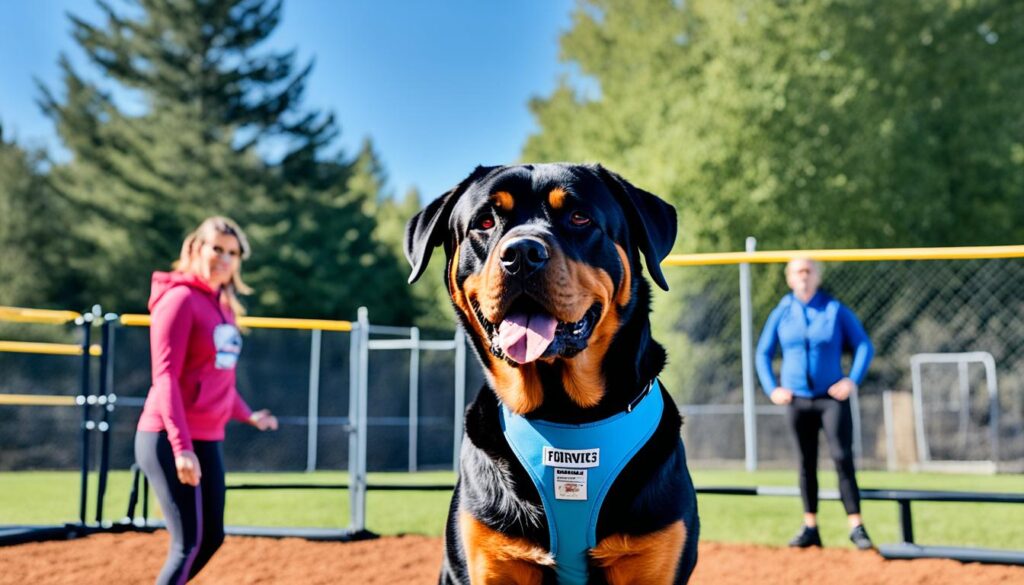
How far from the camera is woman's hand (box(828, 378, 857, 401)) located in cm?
639

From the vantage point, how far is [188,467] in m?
3.99

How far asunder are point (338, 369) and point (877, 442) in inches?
440

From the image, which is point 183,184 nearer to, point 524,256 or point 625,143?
point 625,143

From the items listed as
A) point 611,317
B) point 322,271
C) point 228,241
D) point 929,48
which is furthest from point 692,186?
point 611,317

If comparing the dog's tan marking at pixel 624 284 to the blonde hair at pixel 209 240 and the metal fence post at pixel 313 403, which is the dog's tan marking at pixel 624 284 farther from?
the metal fence post at pixel 313 403

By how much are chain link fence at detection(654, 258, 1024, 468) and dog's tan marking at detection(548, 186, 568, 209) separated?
42.8 feet

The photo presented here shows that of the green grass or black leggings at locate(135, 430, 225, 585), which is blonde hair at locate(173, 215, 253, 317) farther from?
the green grass

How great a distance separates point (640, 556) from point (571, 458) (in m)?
0.36

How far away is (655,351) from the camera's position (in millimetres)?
3010

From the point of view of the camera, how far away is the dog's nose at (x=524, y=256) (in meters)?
2.54

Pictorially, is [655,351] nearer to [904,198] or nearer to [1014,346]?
[1014,346]

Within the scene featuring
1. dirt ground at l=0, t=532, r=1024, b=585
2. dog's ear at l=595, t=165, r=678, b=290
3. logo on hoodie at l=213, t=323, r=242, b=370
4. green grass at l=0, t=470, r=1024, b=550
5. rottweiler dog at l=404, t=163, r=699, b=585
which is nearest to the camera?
rottweiler dog at l=404, t=163, r=699, b=585

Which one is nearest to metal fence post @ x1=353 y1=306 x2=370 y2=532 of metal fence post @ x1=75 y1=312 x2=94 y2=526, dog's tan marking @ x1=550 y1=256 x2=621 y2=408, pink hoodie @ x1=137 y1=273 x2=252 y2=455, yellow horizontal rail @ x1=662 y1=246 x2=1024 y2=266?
metal fence post @ x1=75 y1=312 x2=94 y2=526

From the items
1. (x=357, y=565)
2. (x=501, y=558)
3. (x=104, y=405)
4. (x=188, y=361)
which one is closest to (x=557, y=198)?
(x=501, y=558)
